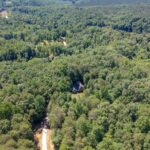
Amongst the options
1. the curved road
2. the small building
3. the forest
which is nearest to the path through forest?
the curved road

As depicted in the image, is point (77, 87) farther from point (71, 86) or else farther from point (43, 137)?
point (43, 137)

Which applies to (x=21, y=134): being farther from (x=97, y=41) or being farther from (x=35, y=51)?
(x=97, y=41)

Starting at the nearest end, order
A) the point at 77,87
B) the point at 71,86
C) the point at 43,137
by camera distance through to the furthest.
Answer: the point at 43,137 < the point at 71,86 < the point at 77,87

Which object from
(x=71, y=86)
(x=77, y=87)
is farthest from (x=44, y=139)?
(x=77, y=87)

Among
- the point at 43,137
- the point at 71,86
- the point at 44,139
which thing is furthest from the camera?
the point at 71,86

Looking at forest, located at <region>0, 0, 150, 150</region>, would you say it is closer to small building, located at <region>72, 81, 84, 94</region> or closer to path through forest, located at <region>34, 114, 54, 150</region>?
small building, located at <region>72, 81, 84, 94</region>

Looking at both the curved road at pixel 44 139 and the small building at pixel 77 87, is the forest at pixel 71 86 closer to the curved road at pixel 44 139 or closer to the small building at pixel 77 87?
the small building at pixel 77 87
